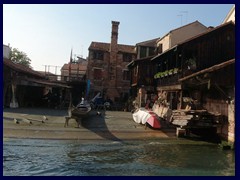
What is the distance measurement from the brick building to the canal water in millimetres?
24796

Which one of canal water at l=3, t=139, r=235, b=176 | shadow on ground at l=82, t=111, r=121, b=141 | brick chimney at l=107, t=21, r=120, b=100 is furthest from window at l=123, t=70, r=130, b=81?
canal water at l=3, t=139, r=235, b=176

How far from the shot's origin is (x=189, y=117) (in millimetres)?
17516

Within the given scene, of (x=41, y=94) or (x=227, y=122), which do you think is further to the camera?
(x=41, y=94)

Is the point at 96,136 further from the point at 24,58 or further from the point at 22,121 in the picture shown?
the point at 24,58

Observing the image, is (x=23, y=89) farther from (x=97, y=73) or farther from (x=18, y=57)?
(x=18, y=57)

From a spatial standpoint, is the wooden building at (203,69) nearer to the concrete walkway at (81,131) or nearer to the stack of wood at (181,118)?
the stack of wood at (181,118)

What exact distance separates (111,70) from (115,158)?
29.7m

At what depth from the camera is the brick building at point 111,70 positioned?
4228 cm

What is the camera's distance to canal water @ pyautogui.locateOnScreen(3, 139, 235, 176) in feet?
37.1

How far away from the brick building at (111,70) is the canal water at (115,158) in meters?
24.8

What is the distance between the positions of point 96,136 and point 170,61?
37.7ft

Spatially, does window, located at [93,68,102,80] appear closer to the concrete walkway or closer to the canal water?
the concrete walkway
